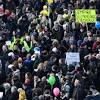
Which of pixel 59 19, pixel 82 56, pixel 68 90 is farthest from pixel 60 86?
pixel 59 19

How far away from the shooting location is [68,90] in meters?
29.8

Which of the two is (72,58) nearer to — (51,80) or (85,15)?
(51,80)

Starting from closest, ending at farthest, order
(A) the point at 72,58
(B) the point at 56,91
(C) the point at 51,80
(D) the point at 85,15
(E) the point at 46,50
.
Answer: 1. (B) the point at 56,91
2. (C) the point at 51,80
3. (A) the point at 72,58
4. (E) the point at 46,50
5. (D) the point at 85,15

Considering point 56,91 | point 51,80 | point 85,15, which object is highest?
point 85,15

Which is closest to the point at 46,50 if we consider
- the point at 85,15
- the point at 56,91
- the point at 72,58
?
the point at 72,58

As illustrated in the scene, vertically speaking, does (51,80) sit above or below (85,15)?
below

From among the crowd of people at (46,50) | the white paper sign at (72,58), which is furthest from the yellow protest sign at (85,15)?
the white paper sign at (72,58)

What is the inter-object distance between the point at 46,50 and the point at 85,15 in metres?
2.58

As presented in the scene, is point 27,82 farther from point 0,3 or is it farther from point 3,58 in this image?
point 0,3

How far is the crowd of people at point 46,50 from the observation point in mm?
29891

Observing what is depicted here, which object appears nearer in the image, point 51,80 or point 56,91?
point 56,91

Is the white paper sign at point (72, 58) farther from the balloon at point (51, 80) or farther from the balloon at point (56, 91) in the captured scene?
the balloon at point (56, 91)

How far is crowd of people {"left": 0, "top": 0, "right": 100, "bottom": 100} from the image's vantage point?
29.9 meters

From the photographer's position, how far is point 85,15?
115ft
